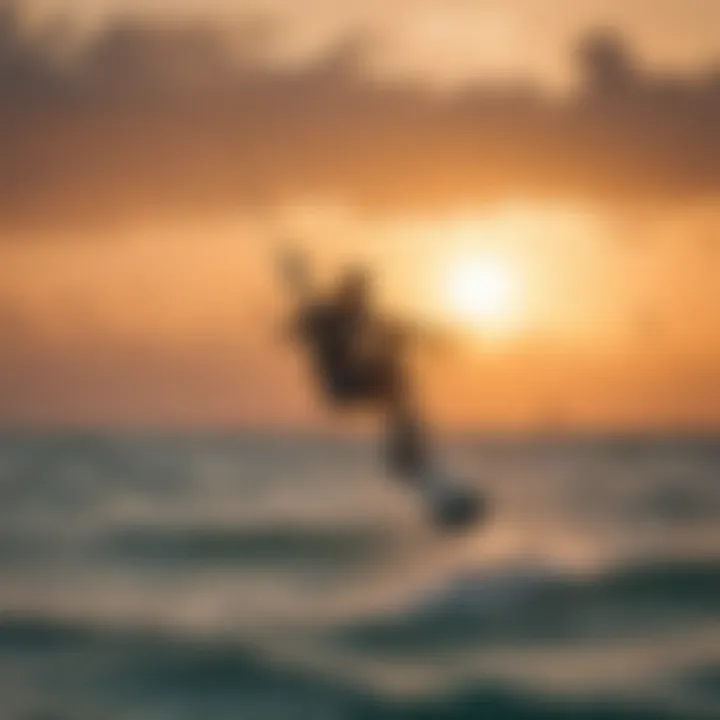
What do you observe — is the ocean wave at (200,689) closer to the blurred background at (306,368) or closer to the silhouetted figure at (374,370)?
the blurred background at (306,368)

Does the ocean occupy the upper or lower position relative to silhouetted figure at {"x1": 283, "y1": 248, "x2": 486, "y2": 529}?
lower

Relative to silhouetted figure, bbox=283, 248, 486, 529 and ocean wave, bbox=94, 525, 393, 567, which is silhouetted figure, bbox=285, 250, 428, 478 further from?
ocean wave, bbox=94, 525, 393, 567

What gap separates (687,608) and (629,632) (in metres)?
0.08

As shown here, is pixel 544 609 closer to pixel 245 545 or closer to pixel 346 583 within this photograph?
pixel 346 583

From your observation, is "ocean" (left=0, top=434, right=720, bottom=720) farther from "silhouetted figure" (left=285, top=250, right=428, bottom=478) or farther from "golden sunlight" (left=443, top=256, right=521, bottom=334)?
"golden sunlight" (left=443, top=256, right=521, bottom=334)

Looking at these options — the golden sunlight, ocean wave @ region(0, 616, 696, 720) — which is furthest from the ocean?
the golden sunlight

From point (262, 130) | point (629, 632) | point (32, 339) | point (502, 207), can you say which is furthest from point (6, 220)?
point (629, 632)

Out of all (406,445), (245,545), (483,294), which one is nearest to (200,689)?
(245,545)

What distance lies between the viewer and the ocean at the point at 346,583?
5.59 ft

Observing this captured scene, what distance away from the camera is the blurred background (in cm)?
171

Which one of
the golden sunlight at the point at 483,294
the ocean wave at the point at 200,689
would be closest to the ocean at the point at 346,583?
the ocean wave at the point at 200,689

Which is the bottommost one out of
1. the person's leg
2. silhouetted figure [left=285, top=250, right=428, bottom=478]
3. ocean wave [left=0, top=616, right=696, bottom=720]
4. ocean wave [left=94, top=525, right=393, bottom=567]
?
ocean wave [left=0, top=616, right=696, bottom=720]

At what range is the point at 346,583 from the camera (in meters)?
1.76

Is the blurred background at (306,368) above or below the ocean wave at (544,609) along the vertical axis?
above
